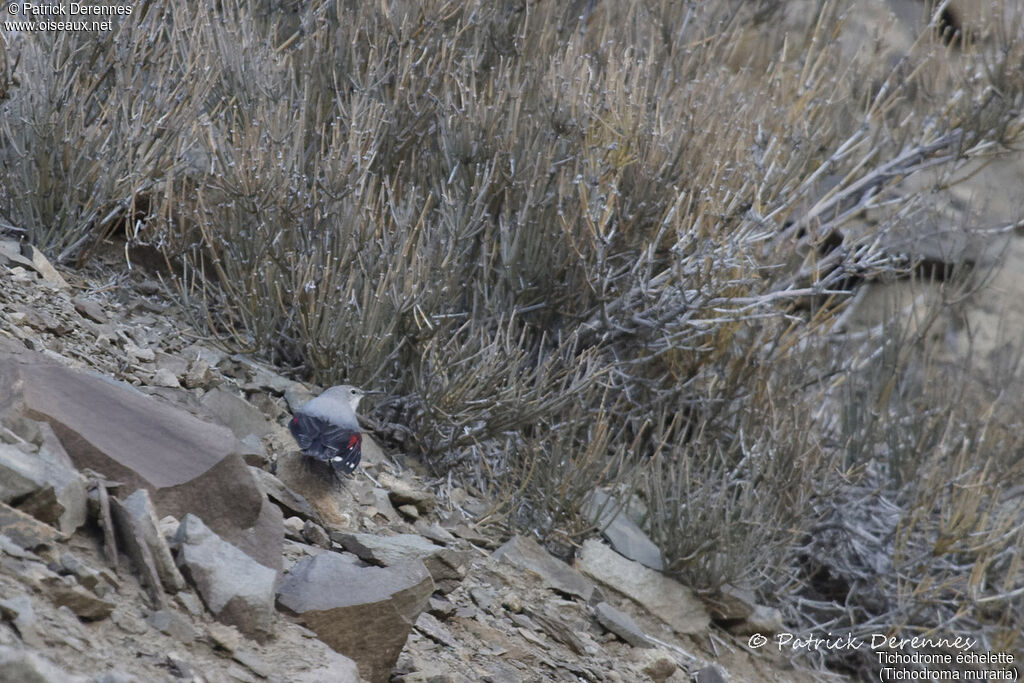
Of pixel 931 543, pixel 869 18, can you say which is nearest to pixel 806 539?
pixel 931 543

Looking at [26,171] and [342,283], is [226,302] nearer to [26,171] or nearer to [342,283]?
[342,283]

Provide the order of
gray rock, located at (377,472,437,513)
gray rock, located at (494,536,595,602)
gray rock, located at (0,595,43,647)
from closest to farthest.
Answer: gray rock, located at (0,595,43,647)
gray rock, located at (377,472,437,513)
gray rock, located at (494,536,595,602)

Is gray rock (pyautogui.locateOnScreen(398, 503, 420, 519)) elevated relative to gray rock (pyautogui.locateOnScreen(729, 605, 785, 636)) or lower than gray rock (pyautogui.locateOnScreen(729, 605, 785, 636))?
elevated

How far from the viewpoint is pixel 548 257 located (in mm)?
4770

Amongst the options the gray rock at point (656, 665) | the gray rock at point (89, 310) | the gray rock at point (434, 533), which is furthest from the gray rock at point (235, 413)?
the gray rock at point (656, 665)

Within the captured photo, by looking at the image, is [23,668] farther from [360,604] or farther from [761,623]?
[761,623]

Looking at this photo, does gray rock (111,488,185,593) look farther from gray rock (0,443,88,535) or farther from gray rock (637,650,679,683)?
gray rock (637,650,679,683)

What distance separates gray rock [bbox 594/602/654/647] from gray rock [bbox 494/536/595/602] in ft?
0.38

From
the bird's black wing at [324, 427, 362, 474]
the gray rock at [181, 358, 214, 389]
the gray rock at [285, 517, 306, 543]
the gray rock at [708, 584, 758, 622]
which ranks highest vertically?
the bird's black wing at [324, 427, 362, 474]

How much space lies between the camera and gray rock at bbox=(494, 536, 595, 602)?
3.90 meters

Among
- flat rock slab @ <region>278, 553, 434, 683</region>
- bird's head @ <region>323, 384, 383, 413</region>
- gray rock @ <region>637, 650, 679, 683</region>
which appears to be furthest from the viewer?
gray rock @ <region>637, 650, 679, 683</region>

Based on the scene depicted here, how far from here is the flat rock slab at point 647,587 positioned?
4.30 meters

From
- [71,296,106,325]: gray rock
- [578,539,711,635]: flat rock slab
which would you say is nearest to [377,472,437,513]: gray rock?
[578,539,711,635]: flat rock slab

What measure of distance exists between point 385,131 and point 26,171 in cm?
167
